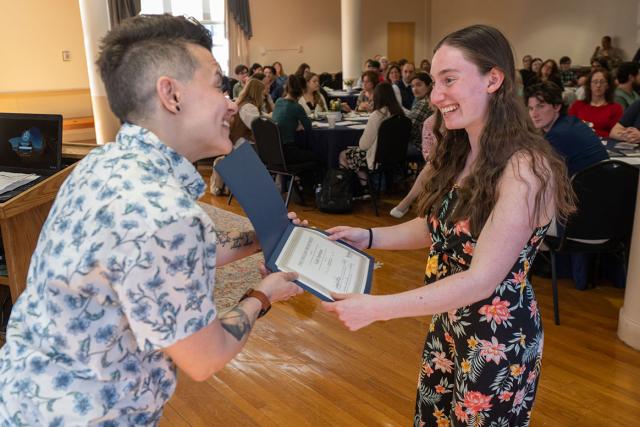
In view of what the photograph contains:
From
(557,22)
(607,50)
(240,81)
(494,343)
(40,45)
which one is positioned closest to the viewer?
(494,343)

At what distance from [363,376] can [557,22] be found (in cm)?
1478

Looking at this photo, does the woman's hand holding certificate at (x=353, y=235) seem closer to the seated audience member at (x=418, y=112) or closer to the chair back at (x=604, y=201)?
the chair back at (x=604, y=201)

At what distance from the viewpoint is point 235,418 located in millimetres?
2523

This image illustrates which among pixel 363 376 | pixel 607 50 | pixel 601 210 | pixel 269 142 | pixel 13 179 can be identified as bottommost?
pixel 363 376

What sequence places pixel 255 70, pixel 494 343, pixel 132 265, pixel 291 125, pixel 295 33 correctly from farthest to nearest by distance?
1. pixel 295 33
2. pixel 255 70
3. pixel 291 125
4. pixel 494 343
5. pixel 132 265

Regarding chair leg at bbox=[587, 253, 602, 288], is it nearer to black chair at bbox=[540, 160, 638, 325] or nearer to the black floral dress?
black chair at bbox=[540, 160, 638, 325]

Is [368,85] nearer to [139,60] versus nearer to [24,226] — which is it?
[24,226]

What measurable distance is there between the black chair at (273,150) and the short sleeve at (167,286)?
15.1ft

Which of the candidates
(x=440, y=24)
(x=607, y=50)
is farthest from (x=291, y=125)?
(x=440, y=24)

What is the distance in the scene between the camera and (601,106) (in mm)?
5422

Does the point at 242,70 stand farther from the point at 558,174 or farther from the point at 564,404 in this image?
the point at 558,174

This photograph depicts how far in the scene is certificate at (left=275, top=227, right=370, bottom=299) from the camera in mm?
1326

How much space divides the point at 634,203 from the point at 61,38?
10.1 m

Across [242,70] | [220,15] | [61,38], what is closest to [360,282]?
[242,70]
